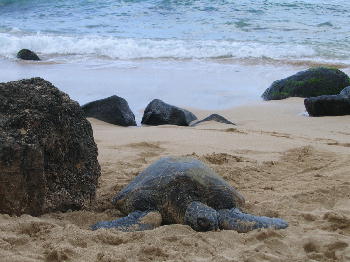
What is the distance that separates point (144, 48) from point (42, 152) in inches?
420

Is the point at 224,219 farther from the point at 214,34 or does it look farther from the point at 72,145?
the point at 214,34

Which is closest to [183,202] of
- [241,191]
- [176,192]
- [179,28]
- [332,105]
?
[176,192]

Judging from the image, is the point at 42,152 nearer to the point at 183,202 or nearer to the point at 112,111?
the point at 183,202

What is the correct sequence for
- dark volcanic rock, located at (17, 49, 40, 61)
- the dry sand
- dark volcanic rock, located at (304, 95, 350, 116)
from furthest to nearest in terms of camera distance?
dark volcanic rock, located at (17, 49, 40, 61)
dark volcanic rock, located at (304, 95, 350, 116)
the dry sand

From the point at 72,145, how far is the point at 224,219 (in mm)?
1048

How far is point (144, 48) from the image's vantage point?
13320mm

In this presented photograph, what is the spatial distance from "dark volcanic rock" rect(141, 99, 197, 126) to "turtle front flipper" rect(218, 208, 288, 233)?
3.81 meters

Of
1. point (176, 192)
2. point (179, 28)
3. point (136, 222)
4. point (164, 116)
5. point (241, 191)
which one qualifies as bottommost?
point (179, 28)

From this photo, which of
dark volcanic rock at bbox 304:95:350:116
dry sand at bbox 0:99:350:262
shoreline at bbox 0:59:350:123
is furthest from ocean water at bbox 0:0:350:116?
dry sand at bbox 0:99:350:262

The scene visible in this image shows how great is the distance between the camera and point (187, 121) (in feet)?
22.4

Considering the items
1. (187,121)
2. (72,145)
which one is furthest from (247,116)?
(72,145)

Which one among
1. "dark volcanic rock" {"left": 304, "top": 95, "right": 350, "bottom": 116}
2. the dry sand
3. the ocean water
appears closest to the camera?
the dry sand

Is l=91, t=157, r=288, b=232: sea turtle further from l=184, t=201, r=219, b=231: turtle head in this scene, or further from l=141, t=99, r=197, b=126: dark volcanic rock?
l=141, t=99, r=197, b=126: dark volcanic rock

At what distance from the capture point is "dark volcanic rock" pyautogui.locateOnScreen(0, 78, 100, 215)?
9.20 feet
